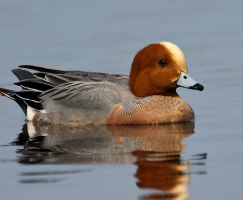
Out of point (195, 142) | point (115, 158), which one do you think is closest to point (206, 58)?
point (195, 142)

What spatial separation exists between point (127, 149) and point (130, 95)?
2048 millimetres

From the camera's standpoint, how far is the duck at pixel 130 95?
466 inches

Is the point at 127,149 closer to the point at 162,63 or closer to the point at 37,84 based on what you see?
the point at 162,63

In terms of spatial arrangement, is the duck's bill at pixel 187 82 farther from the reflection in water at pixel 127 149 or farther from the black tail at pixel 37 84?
the black tail at pixel 37 84

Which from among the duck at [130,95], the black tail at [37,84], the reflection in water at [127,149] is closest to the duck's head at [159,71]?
the duck at [130,95]

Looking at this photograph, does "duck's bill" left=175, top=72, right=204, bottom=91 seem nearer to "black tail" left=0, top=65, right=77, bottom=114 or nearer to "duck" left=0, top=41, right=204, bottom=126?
"duck" left=0, top=41, right=204, bottom=126

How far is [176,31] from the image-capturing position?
1772 cm

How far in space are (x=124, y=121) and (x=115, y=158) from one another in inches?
89.9

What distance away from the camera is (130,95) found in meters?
12.1

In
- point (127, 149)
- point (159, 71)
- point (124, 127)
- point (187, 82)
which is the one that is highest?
point (159, 71)

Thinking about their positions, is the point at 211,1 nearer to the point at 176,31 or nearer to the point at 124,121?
the point at 176,31

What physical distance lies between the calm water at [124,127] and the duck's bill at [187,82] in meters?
0.57

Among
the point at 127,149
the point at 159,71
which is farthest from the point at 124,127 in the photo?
the point at 127,149

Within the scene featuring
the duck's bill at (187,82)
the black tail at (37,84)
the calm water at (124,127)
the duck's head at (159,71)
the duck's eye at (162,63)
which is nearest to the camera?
the calm water at (124,127)
